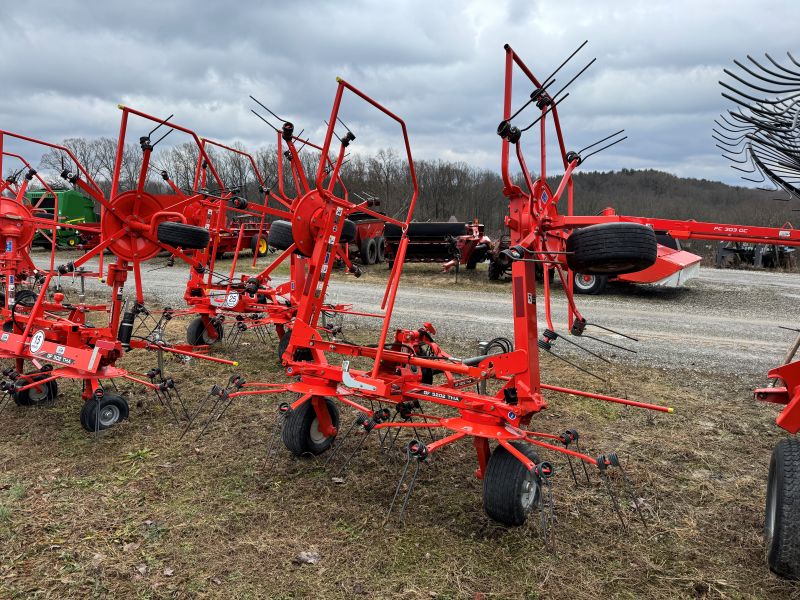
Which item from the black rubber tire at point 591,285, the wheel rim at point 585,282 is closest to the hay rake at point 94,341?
the black rubber tire at point 591,285

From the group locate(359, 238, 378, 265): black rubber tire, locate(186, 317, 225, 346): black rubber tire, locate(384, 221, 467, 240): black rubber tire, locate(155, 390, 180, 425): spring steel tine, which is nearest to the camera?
locate(155, 390, 180, 425): spring steel tine

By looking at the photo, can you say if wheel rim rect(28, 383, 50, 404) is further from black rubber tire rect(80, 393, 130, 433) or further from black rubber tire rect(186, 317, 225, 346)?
black rubber tire rect(186, 317, 225, 346)

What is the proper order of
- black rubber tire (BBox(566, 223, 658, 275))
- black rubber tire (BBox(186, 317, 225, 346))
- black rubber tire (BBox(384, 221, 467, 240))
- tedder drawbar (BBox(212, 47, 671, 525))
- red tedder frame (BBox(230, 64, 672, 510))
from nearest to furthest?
black rubber tire (BBox(566, 223, 658, 275)), tedder drawbar (BBox(212, 47, 671, 525)), red tedder frame (BBox(230, 64, 672, 510)), black rubber tire (BBox(186, 317, 225, 346)), black rubber tire (BBox(384, 221, 467, 240))

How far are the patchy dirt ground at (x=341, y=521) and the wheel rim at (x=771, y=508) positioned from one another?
0.15 metres

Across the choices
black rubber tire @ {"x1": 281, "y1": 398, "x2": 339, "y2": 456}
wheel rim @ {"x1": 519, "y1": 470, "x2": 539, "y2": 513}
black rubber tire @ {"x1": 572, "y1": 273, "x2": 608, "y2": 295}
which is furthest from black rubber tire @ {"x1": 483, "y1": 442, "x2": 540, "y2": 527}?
black rubber tire @ {"x1": 572, "y1": 273, "x2": 608, "y2": 295}

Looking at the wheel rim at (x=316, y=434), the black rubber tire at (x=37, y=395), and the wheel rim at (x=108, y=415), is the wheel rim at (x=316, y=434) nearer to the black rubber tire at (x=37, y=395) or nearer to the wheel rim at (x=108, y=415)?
the wheel rim at (x=108, y=415)

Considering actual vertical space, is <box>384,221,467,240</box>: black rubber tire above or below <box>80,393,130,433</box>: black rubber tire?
above

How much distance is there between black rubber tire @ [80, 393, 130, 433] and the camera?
5203mm

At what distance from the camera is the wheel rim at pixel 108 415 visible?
207 inches

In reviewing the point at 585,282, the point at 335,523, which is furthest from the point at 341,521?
the point at 585,282

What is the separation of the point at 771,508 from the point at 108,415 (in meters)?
5.26

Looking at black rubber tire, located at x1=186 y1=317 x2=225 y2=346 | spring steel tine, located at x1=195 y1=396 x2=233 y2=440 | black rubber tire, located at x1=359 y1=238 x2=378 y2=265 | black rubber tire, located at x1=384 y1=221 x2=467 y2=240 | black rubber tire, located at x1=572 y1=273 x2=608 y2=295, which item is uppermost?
black rubber tire, located at x1=384 y1=221 x2=467 y2=240

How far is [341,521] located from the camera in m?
3.79

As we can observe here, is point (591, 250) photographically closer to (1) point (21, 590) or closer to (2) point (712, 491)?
(2) point (712, 491)
